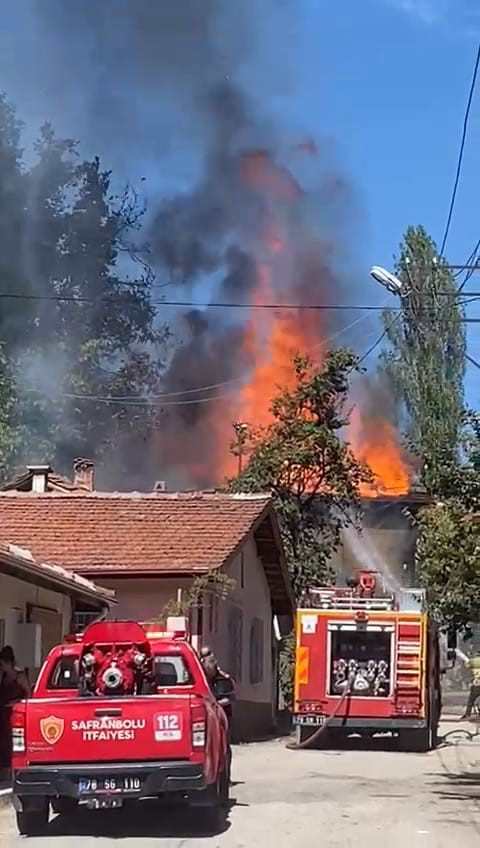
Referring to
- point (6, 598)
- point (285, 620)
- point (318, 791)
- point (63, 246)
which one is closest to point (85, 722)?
point (318, 791)

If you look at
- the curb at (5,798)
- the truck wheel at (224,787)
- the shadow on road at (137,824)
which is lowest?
the shadow on road at (137,824)

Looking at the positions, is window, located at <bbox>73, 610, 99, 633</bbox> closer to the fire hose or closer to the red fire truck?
the red fire truck

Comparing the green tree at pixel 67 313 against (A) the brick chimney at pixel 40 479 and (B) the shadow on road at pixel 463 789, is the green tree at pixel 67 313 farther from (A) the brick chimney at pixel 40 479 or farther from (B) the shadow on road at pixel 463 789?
(B) the shadow on road at pixel 463 789

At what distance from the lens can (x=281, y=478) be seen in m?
33.0

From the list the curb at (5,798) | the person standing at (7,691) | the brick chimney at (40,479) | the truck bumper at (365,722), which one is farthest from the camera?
the brick chimney at (40,479)

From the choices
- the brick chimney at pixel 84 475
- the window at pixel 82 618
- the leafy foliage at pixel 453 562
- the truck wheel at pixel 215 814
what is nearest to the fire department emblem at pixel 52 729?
the truck wheel at pixel 215 814

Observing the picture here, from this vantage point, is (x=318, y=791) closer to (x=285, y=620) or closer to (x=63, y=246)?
(x=285, y=620)

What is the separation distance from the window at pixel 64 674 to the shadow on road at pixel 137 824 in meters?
1.18

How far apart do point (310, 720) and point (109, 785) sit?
11872mm

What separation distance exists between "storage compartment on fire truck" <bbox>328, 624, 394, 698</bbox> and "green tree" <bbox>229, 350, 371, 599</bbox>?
9.62 meters

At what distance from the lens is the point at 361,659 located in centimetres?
2281

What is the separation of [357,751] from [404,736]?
0.93 meters

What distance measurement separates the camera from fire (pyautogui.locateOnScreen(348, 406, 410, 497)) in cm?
4603

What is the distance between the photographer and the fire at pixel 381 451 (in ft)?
151
